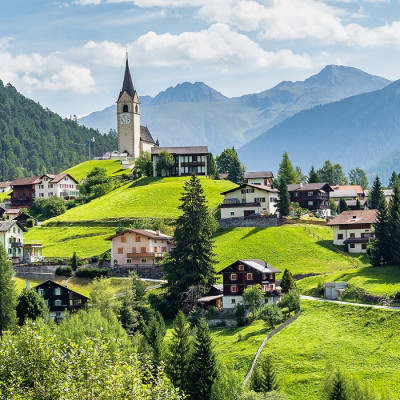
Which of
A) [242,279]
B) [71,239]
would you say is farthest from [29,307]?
[71,239]

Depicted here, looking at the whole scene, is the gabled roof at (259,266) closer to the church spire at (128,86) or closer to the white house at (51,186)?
the white house at (51,186)

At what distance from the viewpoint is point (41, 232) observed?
5094 inches

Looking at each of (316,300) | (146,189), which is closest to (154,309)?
(316,300)

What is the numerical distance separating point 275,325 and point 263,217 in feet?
126

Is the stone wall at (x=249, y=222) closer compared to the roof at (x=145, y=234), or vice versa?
the roof at (x=145, y=234)

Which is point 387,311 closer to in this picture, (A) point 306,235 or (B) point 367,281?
(B) point 367,281

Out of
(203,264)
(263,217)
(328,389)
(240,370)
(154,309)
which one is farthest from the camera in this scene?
(263,217)

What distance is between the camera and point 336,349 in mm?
71188

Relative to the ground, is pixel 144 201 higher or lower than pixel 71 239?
higher

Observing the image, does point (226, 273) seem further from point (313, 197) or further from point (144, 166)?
point (144, 166)

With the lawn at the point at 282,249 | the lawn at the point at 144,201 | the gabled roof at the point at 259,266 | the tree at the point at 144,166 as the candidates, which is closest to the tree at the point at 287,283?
the gabled roof at the point at 259,266

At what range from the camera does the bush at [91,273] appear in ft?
338

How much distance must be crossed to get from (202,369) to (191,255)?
2903 cm

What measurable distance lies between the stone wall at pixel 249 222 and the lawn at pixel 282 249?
1430 mm
